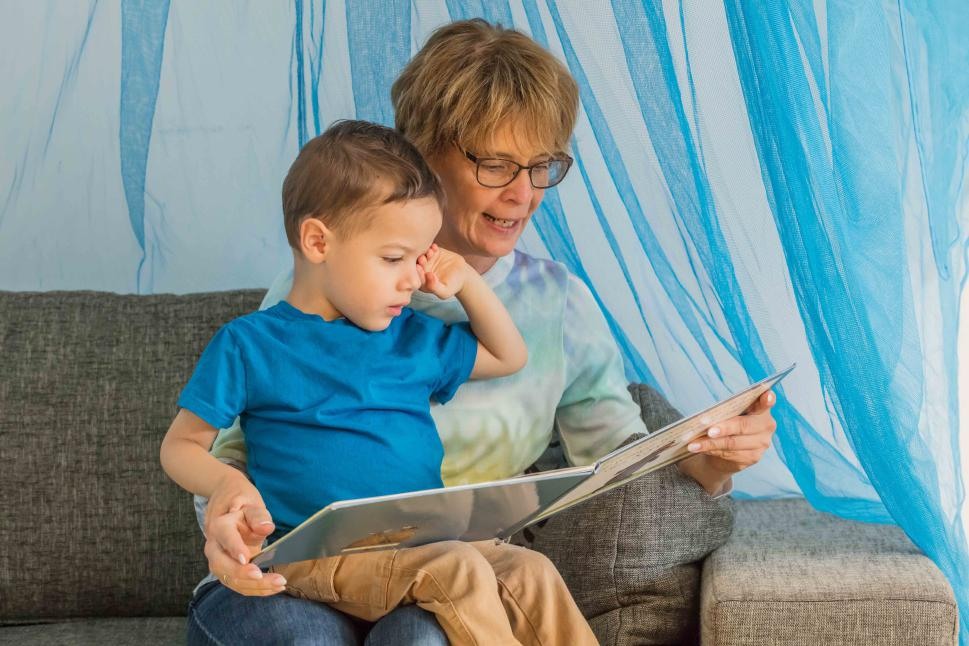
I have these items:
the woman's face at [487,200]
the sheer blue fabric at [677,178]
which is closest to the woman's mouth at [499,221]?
the woman's face at [487,200]

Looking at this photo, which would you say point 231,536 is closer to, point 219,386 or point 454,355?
point 219,386

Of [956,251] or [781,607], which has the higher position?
[956,251]

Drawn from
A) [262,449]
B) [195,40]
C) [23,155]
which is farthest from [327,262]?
[23,155]

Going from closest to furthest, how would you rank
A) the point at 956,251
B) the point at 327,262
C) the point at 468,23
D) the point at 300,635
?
the point at 300,635 < the point at 327,262 < the point at 956,251 < the point at 468,23

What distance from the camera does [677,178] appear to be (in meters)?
1.77

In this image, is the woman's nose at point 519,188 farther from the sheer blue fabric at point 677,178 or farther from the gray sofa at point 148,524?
the gray sofa at point 148,524

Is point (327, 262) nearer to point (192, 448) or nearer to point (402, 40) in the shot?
point (192, 448)

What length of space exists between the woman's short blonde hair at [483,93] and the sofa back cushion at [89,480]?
23.5 inches

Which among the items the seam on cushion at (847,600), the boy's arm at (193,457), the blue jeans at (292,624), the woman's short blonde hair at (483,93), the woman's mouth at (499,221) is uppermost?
the woman's short blonde hair at (483,93)

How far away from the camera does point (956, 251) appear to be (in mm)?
1601

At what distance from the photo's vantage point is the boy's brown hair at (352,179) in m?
1.46

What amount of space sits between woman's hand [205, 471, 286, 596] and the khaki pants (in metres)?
0.16

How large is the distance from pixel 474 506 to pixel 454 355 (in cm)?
38

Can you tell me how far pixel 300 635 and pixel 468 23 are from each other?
34.6 inches
